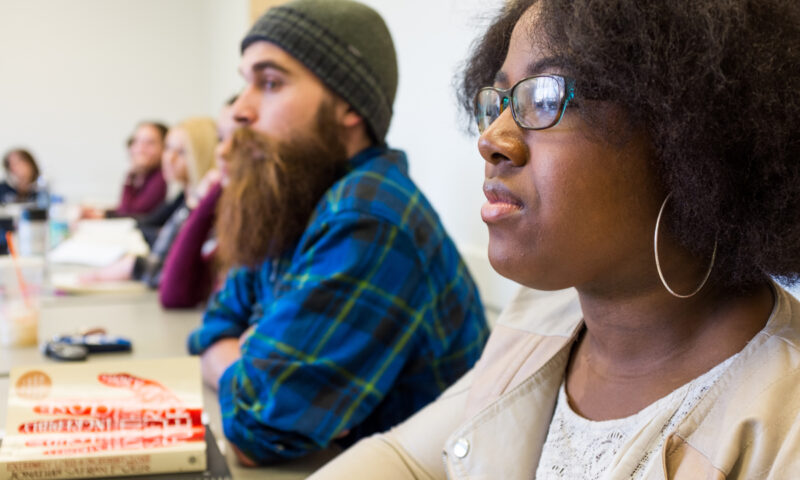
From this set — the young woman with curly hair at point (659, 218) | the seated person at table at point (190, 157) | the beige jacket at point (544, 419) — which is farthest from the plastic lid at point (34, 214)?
the young woman with curly hair at point (659, 218)

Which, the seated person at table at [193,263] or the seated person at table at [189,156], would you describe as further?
the seated person at table at [189,156]

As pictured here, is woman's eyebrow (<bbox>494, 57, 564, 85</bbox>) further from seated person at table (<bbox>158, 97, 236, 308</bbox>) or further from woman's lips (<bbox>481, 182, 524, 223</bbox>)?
seated person at table (<bbox>158, 97, 236, 308</bbox>)

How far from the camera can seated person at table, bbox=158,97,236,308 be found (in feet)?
A: 7.52

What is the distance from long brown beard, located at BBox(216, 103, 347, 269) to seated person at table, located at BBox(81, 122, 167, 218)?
159 inches

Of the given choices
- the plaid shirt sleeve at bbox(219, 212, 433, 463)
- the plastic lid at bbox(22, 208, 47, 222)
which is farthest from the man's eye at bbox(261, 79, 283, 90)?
the plastic lid at bbox(22, 208, 47, 222)

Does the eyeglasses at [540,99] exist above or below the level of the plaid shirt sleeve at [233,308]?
above

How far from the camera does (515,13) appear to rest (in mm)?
941

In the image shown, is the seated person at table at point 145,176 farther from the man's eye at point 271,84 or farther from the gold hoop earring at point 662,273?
the gold hoop earring at point 662,273

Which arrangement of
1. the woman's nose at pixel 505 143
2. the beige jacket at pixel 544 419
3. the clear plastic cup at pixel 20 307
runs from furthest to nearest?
the clear plastic cup at pixel 20 307 → the woman's nose at pixel 505 143 → the beige jacket at pixel 544 419

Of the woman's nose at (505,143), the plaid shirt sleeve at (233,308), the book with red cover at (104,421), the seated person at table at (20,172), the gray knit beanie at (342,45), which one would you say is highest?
the woman's nose at (505,143)

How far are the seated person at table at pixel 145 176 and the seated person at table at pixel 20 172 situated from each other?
4.07 ft

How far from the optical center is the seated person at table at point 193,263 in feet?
7.52

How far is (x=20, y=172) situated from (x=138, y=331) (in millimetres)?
5333

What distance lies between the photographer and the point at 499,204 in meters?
0.81
